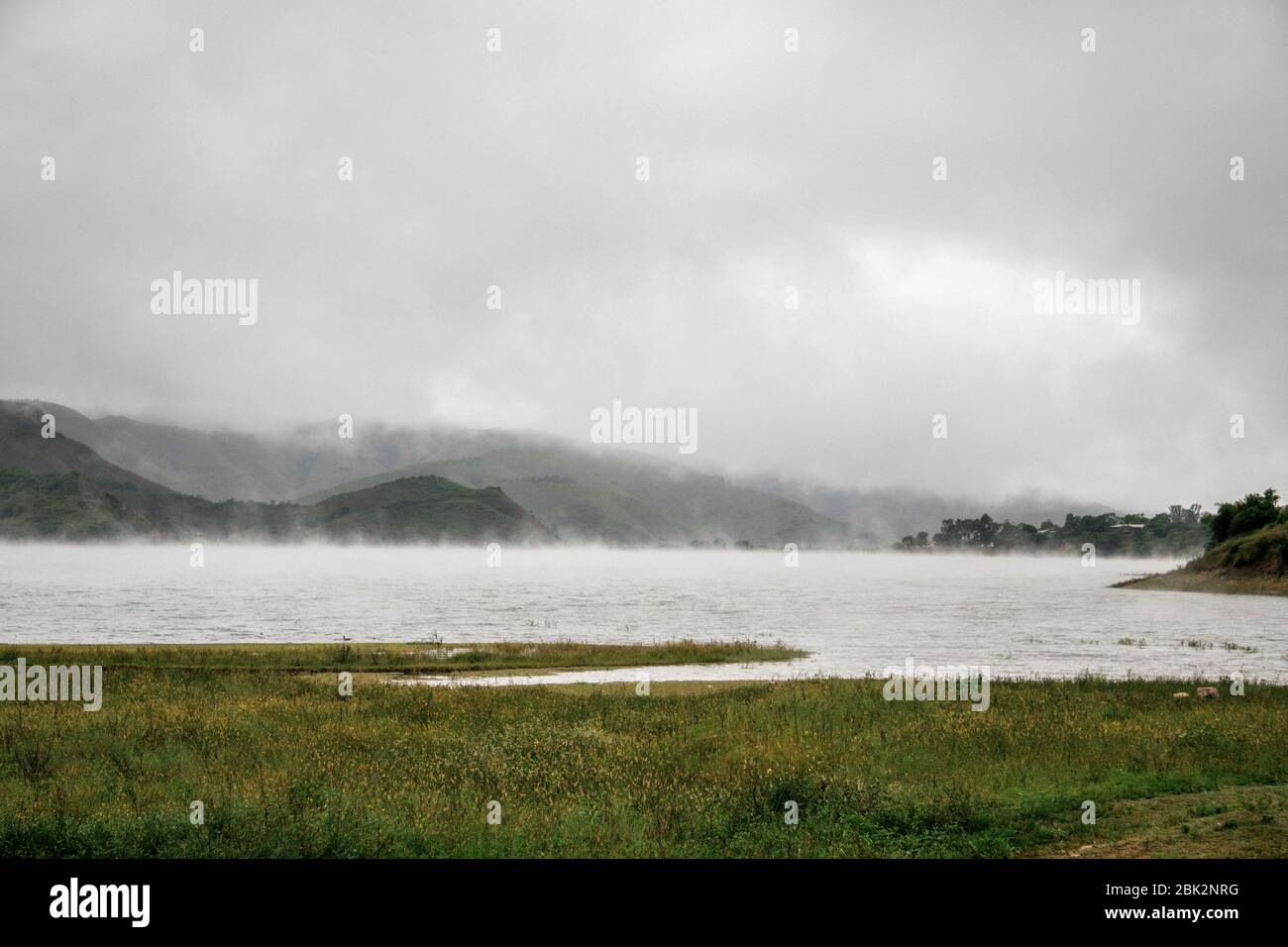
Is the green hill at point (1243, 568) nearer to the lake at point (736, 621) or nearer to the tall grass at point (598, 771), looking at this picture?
the lake at point (736, 621)

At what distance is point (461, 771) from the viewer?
22594mm

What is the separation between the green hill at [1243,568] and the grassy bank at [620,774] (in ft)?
473

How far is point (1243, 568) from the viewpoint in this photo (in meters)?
167

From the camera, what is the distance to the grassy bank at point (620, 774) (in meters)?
16.2

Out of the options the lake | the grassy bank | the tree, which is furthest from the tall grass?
the tree

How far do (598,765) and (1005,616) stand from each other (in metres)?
110

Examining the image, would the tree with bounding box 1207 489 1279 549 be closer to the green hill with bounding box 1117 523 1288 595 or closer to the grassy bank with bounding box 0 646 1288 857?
the green hill with bounding box 1117 523 1288 595

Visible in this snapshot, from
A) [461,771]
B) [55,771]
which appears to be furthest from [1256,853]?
[55,771]

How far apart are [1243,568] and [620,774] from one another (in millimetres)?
183561

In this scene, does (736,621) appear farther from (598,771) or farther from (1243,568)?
(1243,568)

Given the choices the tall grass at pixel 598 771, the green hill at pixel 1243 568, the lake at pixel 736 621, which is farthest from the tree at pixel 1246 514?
the tall grass at pixel 598 771
